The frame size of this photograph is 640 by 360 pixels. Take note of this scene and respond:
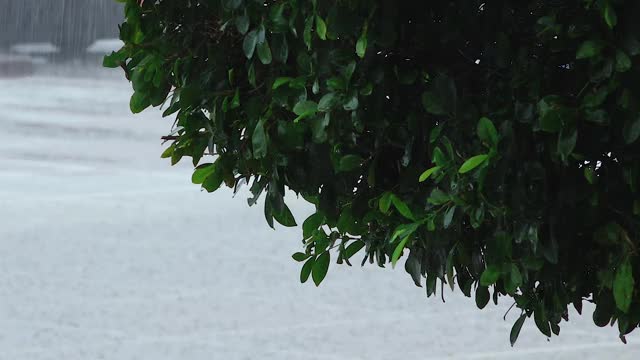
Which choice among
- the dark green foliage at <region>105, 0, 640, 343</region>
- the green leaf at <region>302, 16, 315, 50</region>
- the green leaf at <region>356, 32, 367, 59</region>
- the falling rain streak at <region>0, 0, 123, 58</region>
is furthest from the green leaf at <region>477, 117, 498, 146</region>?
the falling rain streak at <region>0, 0, 123, 58</region>

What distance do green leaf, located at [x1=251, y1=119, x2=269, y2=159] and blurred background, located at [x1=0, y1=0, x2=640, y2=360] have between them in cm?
386

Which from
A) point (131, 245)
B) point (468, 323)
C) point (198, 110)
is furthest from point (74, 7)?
point (198, 110)

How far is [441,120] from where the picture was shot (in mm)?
2455

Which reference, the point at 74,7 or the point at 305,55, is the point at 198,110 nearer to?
the point at 305,55

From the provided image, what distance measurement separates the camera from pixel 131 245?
876 centimetres

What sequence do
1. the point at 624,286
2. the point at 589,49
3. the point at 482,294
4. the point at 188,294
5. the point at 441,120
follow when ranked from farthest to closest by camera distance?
1. the point at 188,294
2. the point at 482,294
3. the point at 441,120
4. the point at 624,286
5. the point at 589,49

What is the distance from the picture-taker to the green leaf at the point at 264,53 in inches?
97.6

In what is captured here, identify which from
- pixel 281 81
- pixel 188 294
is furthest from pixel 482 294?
pixel 188 294

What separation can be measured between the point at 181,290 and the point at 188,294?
10 cm

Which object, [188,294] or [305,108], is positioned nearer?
[305,108]

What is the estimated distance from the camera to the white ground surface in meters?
6.52

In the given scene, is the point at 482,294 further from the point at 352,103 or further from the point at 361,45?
the point at 361,45

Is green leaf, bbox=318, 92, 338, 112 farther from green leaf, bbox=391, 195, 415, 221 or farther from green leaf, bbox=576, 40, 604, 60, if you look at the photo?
green leaf, bbox=576, 40, 604, 60

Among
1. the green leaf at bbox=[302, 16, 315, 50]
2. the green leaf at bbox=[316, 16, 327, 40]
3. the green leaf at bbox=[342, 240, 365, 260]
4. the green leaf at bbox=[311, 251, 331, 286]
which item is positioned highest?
the green leaf at bbox=[316, 16, 327, 40]
